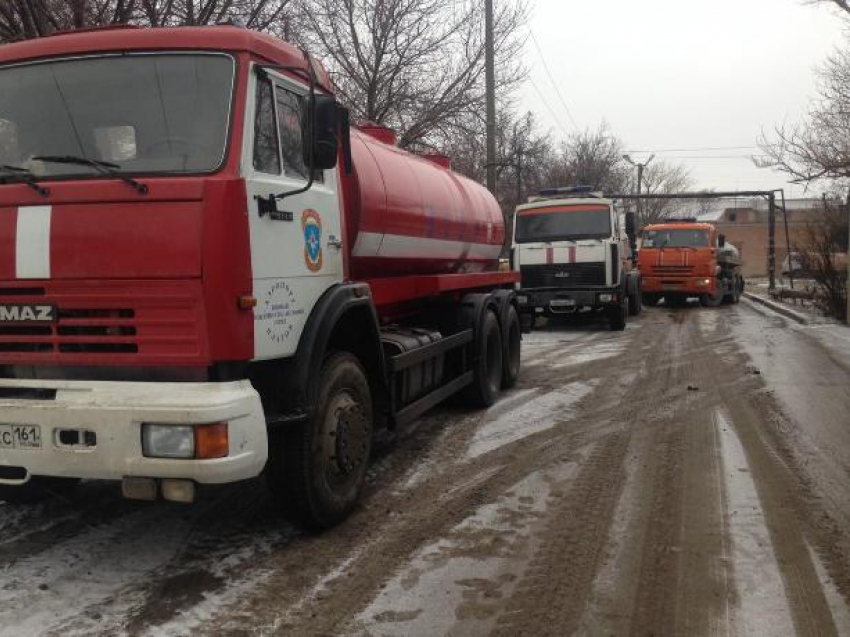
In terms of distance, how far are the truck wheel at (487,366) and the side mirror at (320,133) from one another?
391cm

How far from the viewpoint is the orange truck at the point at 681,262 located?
74.4ft

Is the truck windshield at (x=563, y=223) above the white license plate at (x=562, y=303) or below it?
above

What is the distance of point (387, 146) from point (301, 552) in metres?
3.62

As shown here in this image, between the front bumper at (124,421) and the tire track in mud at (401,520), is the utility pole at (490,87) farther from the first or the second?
the front bumper at (124,421)

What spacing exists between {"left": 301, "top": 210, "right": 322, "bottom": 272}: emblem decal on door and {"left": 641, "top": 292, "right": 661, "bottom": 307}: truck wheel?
2079 cm

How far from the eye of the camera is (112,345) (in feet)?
11.9

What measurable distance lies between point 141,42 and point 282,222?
3.80 ft

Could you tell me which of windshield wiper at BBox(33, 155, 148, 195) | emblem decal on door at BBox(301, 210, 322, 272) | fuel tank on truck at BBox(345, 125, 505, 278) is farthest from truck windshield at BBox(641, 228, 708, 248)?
windshield wiper at BBox(33, 155, 148, 195)

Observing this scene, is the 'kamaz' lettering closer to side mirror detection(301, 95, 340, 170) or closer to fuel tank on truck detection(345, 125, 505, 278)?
side mirror detection(301, 95, 340, 170)

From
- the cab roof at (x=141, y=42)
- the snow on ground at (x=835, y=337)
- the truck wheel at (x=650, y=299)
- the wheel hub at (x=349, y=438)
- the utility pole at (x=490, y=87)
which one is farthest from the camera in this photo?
the truck wheel at (x=650, y=299)

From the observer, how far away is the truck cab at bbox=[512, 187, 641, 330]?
643 inches

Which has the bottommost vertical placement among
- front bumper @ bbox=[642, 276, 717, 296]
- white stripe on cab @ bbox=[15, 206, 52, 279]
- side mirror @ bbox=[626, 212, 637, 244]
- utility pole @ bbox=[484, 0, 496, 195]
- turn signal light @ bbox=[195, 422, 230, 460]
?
turn signal light @ bbox=[195, 422, 230, 460]

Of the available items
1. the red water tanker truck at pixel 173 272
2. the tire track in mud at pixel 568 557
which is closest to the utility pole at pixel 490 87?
the tire track in mud at pixel 568 557

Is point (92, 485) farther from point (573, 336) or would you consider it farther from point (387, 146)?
point (573, 336)
